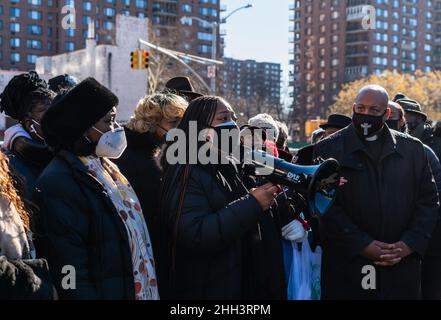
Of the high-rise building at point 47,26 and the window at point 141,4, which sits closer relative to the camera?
the high-rise building at point 47,26

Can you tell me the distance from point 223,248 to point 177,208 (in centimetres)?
34

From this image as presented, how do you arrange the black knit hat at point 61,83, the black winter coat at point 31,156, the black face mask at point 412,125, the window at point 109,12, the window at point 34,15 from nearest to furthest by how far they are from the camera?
the black winter coat at point 31,156 → the black knit hat at point 61,83 → the black face mask at point 412,125 → the window at point 34,15 → the window at point 109,12

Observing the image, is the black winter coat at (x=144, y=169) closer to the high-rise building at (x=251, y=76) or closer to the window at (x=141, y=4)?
the window at (x=141, y=4)

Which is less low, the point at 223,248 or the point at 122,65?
the point at 122,65

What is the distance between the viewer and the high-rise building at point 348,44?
10669 cm

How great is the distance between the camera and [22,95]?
4.35 m

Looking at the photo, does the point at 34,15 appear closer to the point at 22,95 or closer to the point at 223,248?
the point at 22,95

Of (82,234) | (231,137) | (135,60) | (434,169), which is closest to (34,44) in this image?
(135,60)

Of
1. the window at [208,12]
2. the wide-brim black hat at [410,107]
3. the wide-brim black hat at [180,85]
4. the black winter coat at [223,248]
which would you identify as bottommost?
the black winter coat at [223,248]

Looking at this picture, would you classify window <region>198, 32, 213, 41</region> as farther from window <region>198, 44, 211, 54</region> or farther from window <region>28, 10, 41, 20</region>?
window <region>28, 10, 41, 20</region>

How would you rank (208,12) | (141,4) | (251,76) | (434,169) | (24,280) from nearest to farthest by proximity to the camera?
(24,280) → (434,169) → (141,4) → (208,12) → (251,76)

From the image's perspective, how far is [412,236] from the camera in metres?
4.28

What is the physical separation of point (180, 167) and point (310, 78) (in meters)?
112

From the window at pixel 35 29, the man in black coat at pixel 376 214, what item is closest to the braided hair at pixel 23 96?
the man in black coat at pixel 376 214
